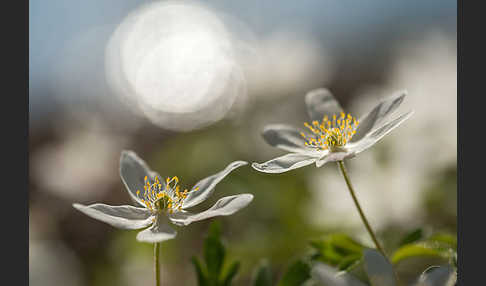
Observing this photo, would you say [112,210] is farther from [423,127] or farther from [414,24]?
[414,24]

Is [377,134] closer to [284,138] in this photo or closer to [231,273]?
[284,138]

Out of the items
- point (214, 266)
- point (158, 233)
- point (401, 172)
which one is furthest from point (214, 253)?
point (401, 172)

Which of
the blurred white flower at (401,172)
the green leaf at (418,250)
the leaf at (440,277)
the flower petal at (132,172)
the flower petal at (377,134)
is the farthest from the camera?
the blurred white flower at (401,172)

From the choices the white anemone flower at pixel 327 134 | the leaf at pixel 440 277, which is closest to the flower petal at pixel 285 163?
the white anemone flower at pixel 327 134

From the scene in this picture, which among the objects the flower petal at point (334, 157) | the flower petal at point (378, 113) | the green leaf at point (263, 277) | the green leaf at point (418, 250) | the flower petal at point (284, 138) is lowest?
the green leaf at point (263, 277)

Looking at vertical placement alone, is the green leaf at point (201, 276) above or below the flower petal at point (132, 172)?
below

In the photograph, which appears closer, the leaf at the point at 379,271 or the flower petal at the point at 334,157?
the leaf at the point at 379,271

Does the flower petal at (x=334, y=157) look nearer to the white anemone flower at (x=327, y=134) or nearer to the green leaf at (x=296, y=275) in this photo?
the white anemone flower at (x=327, y=134)
